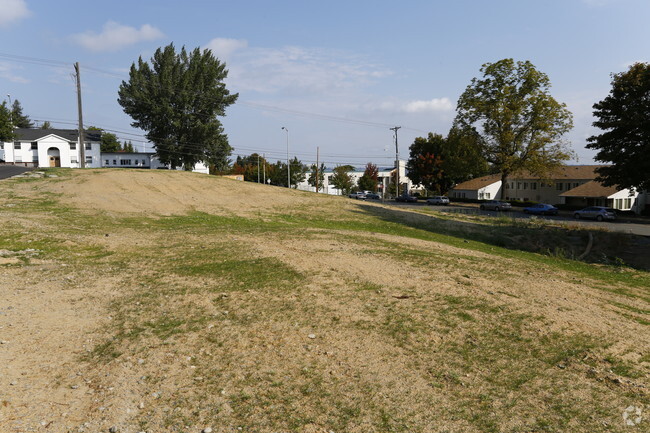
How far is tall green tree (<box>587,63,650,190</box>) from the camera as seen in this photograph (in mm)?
32594

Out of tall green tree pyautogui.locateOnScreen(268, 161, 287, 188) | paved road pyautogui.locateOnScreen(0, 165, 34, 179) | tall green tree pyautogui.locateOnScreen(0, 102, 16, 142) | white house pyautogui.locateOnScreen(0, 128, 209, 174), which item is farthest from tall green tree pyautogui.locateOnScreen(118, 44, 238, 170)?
tall green tree pyautogui.locateOnScreen(268, 161, 287, 188)

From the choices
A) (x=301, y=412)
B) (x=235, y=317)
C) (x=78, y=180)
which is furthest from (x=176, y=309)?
(x=78, y=180)

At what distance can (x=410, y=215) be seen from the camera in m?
33.9

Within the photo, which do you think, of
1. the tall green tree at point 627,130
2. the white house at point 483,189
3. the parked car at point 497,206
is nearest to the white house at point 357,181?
the white house at point 483,189

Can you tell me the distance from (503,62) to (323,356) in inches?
2257

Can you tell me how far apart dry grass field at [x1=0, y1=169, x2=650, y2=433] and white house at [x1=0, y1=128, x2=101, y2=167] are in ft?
232

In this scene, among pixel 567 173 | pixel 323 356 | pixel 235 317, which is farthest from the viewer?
pixel 567 173

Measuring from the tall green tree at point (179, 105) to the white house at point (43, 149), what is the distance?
1999 cm

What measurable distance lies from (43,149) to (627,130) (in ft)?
285

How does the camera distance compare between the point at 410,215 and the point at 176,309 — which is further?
the point at 410,215

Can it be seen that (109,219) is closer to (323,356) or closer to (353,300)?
(353,300)

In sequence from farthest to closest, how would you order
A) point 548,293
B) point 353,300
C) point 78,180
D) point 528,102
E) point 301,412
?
point 528,102 → point 78,180 → point 548,293 → point 353,300 → point 301,412

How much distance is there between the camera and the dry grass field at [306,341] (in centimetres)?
522

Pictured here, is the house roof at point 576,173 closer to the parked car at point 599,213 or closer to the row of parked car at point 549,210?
the row of parked car at point 549,210
